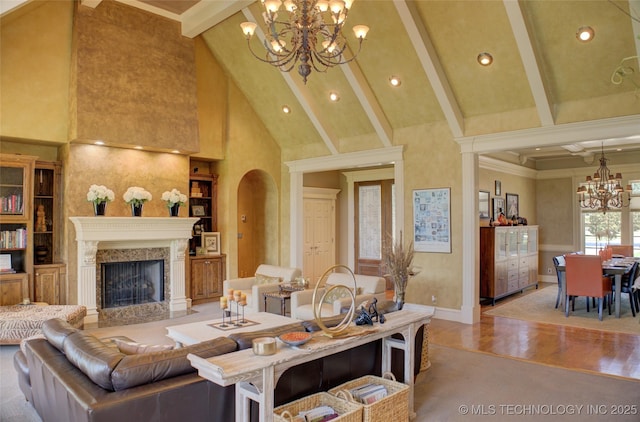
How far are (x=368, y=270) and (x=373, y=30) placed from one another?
5.85 meters

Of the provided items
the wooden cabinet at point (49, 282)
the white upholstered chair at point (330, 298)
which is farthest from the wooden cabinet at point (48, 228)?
the white upholstered chair at point (330, 298)

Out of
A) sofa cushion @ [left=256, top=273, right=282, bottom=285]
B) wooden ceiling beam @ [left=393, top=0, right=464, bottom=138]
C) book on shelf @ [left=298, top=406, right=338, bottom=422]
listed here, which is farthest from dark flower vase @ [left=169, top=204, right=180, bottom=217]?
book on shelf @ [left=298, top=406, right=338, bottom=422]

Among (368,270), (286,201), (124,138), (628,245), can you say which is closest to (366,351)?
(124,138)

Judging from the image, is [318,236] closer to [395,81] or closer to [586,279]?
[395,81]

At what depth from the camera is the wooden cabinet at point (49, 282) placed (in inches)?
253

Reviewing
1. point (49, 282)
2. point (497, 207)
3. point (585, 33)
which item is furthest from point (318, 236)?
point (585, 33)

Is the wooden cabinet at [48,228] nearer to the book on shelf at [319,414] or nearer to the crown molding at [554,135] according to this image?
the book on shelf at [319,414]

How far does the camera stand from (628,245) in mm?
9656

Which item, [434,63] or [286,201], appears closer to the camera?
[434,63]

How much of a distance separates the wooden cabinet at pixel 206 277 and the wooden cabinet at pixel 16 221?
8.38ft

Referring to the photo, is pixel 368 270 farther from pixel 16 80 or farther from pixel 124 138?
pixel 16 80

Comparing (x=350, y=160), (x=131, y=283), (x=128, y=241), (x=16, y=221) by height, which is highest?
(x=350, y=160)

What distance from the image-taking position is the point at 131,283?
7.63 meters

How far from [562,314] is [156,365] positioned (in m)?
6.66
